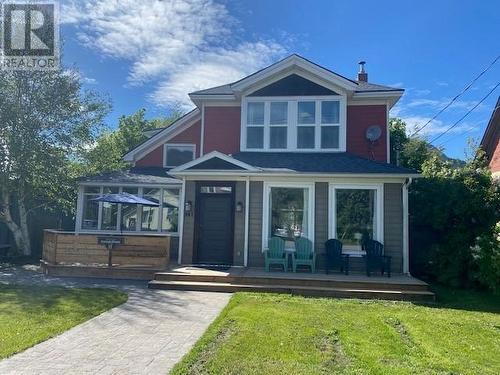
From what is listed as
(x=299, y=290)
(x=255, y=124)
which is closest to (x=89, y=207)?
(x=255, y=124)

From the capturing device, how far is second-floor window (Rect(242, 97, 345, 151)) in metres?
12.5

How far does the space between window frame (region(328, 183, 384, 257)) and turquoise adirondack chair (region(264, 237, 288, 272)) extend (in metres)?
1.39

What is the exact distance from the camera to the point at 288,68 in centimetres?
1271

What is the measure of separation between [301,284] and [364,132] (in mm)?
6240

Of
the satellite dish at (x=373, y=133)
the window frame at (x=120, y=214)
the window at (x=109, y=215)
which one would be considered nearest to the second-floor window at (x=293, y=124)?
the satellite dish at (x=373, y=133)

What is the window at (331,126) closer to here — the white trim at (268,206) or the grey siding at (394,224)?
the white trim at (268,206)

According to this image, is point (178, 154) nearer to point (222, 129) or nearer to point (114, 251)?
point (222, 129)

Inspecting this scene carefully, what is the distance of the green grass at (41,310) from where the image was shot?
16.8 ft

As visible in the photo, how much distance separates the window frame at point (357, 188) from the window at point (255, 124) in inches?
129

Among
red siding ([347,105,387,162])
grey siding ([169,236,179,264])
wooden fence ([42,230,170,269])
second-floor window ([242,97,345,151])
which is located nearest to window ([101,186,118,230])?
grey siding ([169,236,179,264])

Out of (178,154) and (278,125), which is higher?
(278,125)

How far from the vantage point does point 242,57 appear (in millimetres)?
15977

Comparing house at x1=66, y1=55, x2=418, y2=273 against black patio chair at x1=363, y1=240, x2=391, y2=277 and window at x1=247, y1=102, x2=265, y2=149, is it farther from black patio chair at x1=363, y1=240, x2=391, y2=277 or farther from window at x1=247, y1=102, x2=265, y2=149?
black patio chair at x1=363, y1=240, x2=391, y2=277

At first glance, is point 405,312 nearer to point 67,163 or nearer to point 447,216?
point 447,216
